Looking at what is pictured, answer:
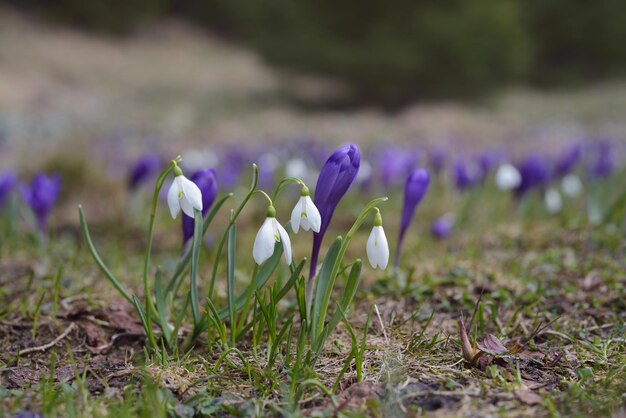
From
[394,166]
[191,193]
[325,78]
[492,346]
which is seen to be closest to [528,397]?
[492,346]

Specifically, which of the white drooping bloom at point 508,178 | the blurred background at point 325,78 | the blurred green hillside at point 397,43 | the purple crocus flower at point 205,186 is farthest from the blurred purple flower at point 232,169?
the blurred green hillside at point 397,43

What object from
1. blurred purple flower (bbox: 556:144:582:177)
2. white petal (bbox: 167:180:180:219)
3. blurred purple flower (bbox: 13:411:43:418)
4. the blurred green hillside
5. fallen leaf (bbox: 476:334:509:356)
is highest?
the blurred green hillside

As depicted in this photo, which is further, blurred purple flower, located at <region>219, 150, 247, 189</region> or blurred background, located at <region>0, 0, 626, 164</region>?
blurred background, located at <region>0, 0, 626, 164</region>

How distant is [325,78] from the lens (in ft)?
53.8

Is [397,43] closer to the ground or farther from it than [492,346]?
farther from it

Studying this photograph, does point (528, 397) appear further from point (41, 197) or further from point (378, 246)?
point (41, 197)

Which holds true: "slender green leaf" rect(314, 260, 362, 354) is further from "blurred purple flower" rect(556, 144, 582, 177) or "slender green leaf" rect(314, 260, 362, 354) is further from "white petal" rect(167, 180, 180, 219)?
"blurred purple flower" rect(556, 144, 582, 177)

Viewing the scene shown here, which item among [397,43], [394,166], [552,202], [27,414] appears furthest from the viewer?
[397,43]

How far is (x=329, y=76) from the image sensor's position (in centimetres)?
1606

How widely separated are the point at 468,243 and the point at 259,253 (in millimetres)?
2333

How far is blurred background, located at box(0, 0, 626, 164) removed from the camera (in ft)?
32.7

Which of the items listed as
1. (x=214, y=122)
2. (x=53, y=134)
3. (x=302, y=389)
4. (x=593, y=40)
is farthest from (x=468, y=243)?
(x=593, y=40)

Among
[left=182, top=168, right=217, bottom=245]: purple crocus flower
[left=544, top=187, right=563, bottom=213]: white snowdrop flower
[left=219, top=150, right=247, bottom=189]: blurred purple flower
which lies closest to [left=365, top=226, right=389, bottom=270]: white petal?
[left=182, top=168, right=217, bottom=245]: purple crocus flower

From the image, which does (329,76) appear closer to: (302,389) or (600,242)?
(600,242)
